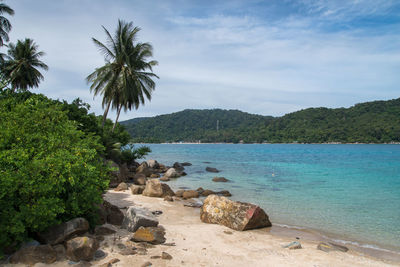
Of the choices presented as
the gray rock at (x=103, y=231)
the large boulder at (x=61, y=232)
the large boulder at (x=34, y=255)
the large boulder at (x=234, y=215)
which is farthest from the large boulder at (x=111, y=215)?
the large boulder at (x=234, y=215)

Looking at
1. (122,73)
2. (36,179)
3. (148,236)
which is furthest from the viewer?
Result: (122,73)

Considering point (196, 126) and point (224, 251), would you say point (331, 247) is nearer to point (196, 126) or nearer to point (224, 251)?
point (224, 251)

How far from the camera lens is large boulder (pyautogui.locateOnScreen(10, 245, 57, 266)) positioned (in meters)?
4.64

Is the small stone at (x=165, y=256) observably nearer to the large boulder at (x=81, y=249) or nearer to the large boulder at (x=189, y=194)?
the large boulder at (x=81, y=249)

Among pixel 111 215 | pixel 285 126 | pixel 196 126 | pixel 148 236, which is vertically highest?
pixel 196 126

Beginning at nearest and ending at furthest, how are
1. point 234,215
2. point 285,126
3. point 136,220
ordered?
1. point 136,220
2. point 234,215
3. point 285,126

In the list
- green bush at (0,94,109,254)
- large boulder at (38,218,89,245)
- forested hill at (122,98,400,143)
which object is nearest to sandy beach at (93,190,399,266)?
large boulder at (38,218,89,245)

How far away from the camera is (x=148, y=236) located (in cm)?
616

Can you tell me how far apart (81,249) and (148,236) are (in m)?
1.64

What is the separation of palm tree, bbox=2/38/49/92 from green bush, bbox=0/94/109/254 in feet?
106

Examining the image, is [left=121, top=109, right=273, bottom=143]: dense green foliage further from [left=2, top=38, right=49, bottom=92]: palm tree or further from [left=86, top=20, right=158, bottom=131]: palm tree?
[left=86, top=20, right=158, bottom=131]: palm tree

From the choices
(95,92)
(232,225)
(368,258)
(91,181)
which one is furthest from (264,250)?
(95,92)

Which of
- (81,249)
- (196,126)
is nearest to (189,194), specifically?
(81,249)

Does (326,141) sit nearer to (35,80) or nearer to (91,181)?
(35,80)
